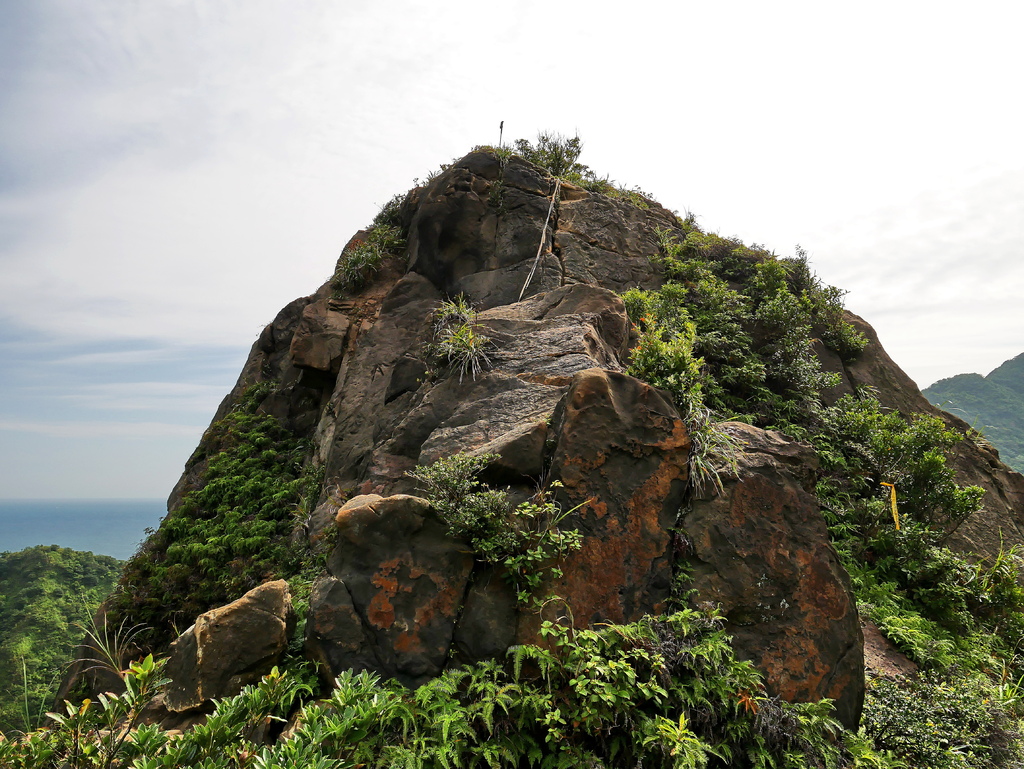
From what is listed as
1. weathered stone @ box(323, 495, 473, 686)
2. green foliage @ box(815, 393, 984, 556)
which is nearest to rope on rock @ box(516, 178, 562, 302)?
green foliage @ box(815, 393, 984, 556)

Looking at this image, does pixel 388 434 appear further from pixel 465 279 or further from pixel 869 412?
pixel 869 412

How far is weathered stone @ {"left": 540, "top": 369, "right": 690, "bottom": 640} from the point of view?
5.17 metres

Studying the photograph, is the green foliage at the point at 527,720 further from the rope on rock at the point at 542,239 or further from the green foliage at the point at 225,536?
the rope on rock at the point at 542,239

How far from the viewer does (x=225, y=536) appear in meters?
10.2

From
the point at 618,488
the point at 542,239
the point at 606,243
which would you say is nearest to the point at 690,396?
the point at 618,488

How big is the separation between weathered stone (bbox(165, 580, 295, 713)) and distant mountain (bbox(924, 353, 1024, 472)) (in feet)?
189

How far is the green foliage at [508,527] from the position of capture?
16.8 ft

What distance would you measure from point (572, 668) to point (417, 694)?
4.59 feet

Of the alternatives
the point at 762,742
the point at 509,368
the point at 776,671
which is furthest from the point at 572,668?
the point at 509,368

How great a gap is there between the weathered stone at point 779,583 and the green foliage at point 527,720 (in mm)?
325

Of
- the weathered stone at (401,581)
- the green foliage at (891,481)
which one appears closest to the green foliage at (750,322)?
the green foliage at (891,481)

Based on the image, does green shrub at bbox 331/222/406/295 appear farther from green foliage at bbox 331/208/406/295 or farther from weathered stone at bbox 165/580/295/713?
weathered stone at bbox 165/580/295/713

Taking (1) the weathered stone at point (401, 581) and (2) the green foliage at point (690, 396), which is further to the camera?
(2) the green foliage at point (690, 396)

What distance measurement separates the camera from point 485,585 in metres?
5.16
